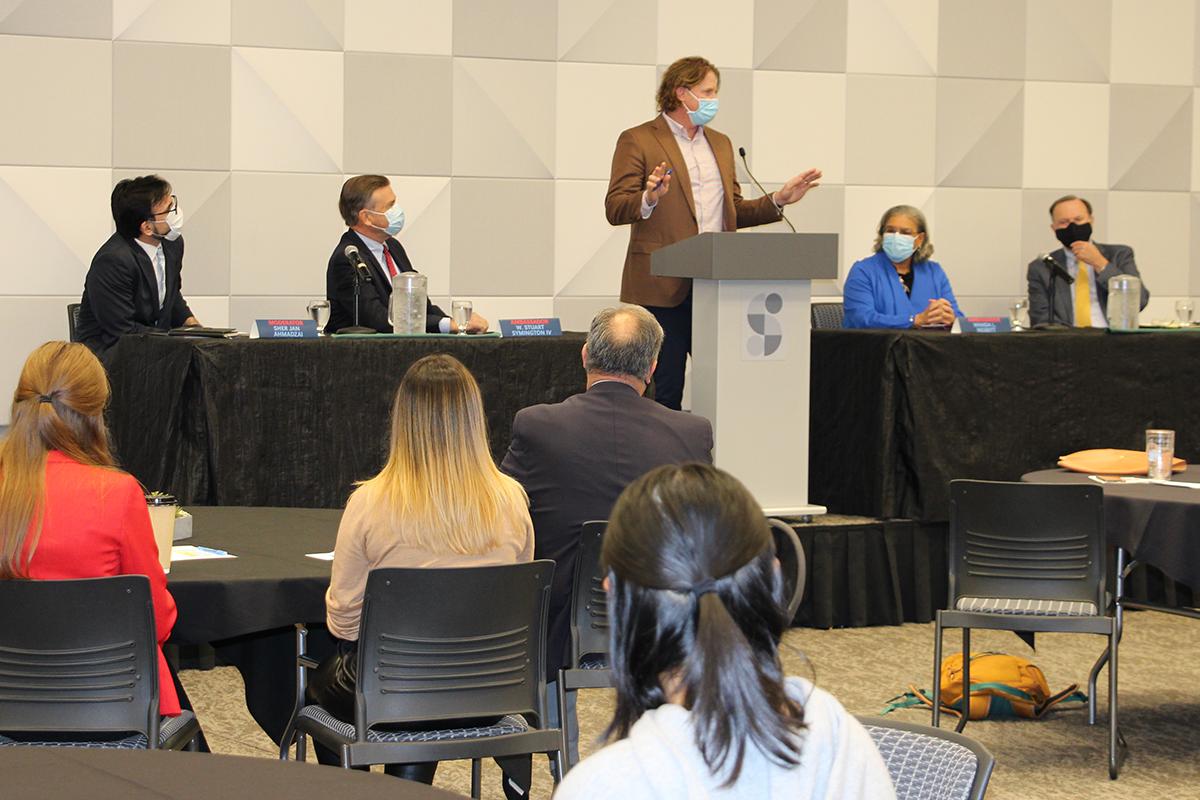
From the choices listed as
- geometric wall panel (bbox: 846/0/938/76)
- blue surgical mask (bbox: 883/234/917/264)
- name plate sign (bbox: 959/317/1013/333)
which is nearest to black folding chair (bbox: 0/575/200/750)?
name plate sign (bbox: 959/317/1013/333)

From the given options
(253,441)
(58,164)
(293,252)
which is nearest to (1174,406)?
(253,441)

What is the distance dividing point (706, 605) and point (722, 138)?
4.35 m

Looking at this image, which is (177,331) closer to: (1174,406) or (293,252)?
(293,252)

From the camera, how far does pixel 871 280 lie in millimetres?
5621

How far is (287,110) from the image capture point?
20.5ft

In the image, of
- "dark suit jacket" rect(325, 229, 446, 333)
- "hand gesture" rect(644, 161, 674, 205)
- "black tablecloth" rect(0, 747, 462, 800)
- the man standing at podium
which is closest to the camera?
"black tablecloth" rect(0, 747, 462, 800)

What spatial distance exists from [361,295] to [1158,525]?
2970 mm

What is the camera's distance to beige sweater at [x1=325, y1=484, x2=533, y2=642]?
2.42 meters

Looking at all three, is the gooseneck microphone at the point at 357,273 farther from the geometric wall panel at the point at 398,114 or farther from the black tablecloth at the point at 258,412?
the geometric wall panel at the point at 398,114

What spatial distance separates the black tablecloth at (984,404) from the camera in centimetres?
504

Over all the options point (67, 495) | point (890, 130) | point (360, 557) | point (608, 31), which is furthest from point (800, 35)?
point (67, 495)

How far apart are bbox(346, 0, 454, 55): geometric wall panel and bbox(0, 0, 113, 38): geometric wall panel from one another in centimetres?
116

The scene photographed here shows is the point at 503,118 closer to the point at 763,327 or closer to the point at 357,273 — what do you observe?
the point at 357,273

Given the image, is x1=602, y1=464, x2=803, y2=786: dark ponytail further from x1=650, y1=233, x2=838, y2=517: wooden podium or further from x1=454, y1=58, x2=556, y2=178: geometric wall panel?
x1=454, y1=58, x2=556, y2=178: geometric wall panel
